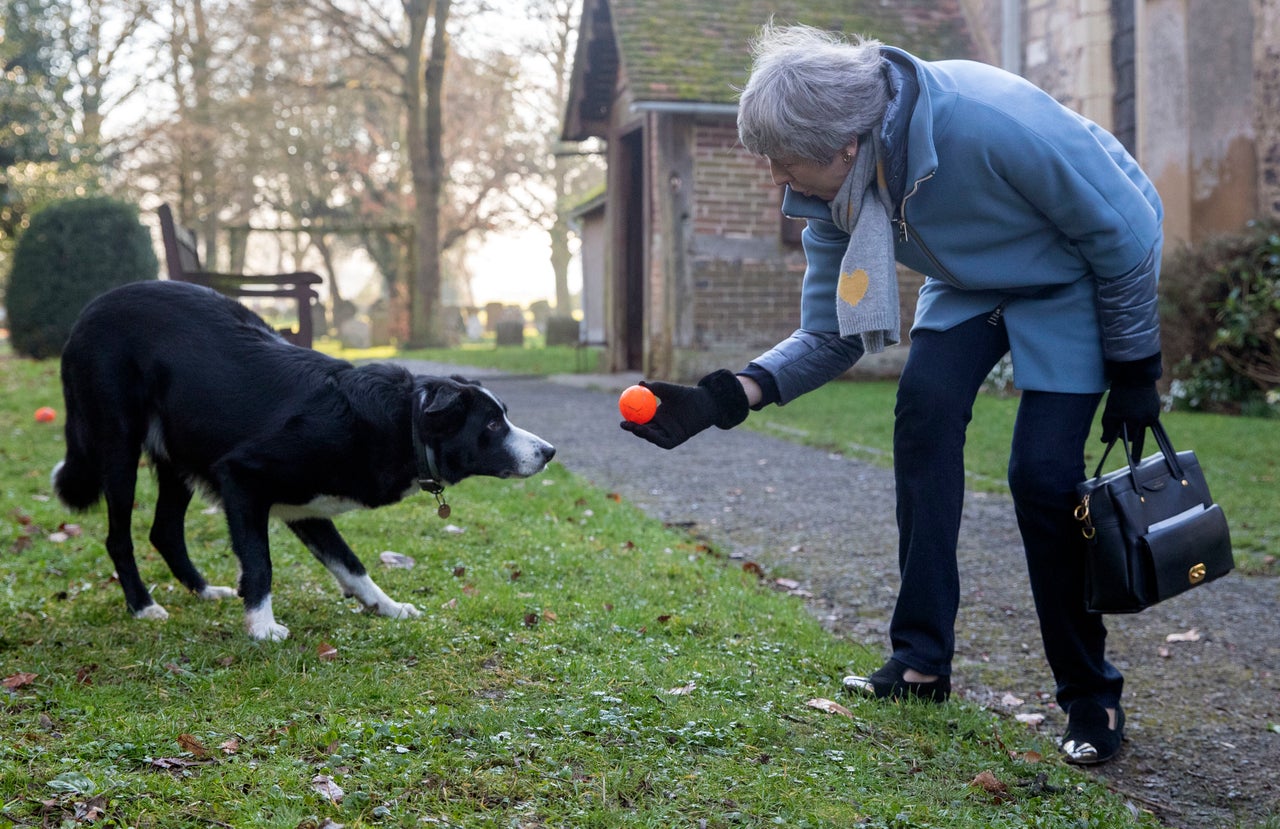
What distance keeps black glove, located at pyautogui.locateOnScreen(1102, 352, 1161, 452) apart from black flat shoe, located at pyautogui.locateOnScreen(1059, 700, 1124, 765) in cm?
76

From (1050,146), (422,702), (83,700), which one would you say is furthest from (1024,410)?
(83,700)

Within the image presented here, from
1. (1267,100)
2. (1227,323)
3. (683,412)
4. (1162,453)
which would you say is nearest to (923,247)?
(683,412)

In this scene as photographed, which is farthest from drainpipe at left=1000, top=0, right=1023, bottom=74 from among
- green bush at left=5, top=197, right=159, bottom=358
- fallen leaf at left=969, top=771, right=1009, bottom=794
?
fallen leaf at left=969, top=771, right=1009, bottom=794

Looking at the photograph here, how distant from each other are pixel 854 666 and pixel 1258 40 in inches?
405

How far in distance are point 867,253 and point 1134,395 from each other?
0.82m

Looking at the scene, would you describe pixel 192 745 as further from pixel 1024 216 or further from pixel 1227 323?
pixel 1227 323

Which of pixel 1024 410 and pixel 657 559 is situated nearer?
pixel 1024 410

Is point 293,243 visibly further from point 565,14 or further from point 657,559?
point 657,559

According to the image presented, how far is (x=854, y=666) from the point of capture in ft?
12.5

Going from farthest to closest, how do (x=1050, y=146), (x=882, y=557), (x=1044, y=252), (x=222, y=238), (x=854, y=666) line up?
(x=222, y=238) < (x=882, y=557) < (x=854, y=666) < (x=1044, y=252) < (x=1050, y=146)

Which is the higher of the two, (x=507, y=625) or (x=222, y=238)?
(x=222, y=238)

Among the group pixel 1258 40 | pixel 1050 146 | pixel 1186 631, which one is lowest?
pixel 1186 631

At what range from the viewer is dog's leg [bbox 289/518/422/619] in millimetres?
4137

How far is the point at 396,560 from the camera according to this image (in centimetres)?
499
